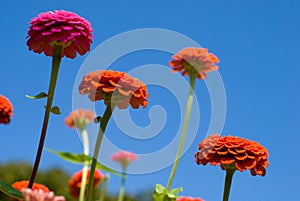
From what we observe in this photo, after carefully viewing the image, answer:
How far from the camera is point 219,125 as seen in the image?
192 centimetres

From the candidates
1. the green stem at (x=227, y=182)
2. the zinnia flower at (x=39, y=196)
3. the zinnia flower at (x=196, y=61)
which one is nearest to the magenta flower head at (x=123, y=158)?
the zinnia flower at (x=196, y=61)

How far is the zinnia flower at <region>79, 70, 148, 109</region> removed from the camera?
1.75m

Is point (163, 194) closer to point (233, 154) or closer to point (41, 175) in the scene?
point (233, 154)

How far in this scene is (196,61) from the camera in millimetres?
1960

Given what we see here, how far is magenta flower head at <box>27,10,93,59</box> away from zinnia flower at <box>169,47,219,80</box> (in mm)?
364

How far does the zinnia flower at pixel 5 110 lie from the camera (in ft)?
8.56

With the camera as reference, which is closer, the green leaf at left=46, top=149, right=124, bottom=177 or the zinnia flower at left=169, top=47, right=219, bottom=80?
the zinnia flower at left=169, top=47, right=219, bottom=80

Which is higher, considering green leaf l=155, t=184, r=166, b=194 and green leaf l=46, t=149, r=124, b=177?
green leaf l=46, t=149, r=124, b=177

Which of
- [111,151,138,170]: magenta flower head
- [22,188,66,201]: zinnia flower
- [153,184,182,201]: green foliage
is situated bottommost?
[22,188,66,201]: zinnia flower

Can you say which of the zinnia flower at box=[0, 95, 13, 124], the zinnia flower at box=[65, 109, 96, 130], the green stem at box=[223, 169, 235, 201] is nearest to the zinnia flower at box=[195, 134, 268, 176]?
the green stem at box=[223, 169, 235, 201]

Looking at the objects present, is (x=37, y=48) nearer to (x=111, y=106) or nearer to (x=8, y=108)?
(x=111, y=106)

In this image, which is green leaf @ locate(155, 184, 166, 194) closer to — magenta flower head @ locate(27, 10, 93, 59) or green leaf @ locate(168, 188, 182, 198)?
green leaf @ locate(168, 188, 182, 198)

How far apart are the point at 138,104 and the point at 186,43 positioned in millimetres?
431

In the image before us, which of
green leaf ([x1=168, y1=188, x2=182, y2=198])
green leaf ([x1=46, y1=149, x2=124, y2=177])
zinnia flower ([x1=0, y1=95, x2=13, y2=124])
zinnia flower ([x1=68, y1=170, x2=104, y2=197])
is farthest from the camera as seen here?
zinnia flower ([x1=68, y1=170, x2=104, y2=197])
